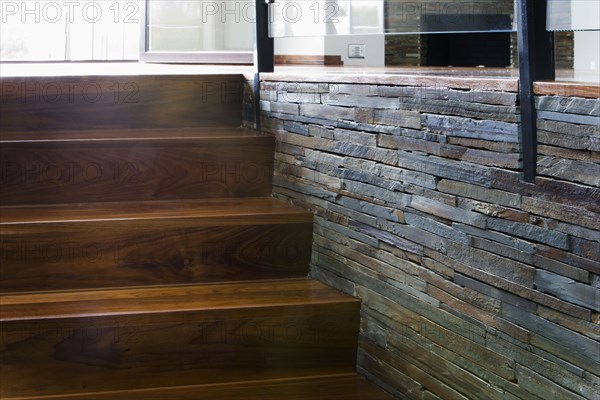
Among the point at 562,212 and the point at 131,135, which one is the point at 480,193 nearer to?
the point at 562,212

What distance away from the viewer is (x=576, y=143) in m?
1.28

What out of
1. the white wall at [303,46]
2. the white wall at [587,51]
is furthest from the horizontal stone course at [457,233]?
the white wall at [303,46]

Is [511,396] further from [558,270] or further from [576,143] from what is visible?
[576,143]

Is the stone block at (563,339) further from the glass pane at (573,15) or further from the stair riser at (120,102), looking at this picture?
the stair riser at (120,102)

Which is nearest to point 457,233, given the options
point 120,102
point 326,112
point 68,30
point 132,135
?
point 326,112

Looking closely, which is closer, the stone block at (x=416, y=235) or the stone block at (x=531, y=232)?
the stone block at (x=531, y=232)

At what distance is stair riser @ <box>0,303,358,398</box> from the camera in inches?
72.4

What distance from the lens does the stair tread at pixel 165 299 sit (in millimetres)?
1885

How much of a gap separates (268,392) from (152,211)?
60cm

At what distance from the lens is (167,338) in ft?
6.23

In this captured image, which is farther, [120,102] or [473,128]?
[120,102]

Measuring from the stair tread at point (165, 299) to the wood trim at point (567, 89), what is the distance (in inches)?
32.3

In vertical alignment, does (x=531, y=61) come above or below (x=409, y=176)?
above

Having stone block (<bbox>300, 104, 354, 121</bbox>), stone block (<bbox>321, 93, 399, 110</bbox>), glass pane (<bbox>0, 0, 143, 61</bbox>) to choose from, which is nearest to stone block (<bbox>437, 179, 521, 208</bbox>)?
stone block (<bbox>321, 93, 399, 110</bbox>)
